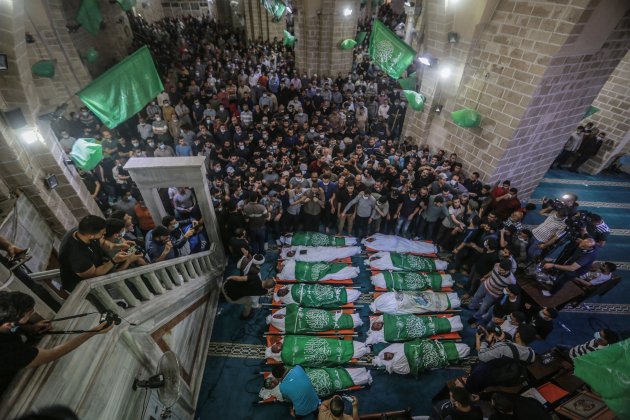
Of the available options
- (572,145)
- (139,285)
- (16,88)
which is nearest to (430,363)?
(139,285)

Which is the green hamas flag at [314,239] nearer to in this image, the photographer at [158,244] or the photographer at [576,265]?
the photographer at [158,244]

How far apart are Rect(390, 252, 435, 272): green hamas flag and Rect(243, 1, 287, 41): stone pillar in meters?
19.2

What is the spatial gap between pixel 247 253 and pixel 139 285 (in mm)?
2227

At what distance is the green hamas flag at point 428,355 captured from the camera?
17.6 feet

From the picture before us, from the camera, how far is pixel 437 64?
29.6 ft

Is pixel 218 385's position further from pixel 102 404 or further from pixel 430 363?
pixel 430 363

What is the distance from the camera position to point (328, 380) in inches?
198

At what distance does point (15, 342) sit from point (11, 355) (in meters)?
0.08

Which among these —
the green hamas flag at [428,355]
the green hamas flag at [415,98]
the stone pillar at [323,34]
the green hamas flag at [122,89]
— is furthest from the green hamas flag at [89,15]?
the green hamas flag at [428,355]

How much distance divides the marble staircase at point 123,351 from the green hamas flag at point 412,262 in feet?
14.2

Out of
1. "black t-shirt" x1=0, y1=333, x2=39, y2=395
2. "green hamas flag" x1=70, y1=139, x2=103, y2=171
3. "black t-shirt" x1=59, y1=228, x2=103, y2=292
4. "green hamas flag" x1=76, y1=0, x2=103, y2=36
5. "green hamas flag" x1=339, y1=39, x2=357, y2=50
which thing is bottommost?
"green hamas flag" x1=70, y1=139, x2=103, y2=171

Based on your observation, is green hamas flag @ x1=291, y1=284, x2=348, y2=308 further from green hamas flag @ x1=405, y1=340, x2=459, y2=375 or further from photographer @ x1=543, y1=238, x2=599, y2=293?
photographer @ x1=543, y1=238, x2=599, y2=293

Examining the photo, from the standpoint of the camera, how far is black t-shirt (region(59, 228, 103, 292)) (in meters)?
3.27

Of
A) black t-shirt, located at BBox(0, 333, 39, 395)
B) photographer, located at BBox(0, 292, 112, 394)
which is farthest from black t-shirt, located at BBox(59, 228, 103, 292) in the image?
black t-shirt, located at BBox(0, 333, 39, 395)
